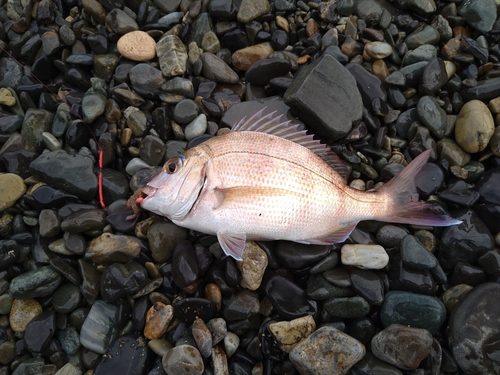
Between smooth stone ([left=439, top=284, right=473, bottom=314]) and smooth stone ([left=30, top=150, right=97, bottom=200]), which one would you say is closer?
smooth stone ([left=439, top=284, right=473, bottom=314])

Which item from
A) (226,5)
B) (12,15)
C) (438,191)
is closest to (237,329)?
(438,191)

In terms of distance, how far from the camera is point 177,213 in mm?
3234

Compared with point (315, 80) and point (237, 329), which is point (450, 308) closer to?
point (237, 329)

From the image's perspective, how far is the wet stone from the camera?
335 centimetres

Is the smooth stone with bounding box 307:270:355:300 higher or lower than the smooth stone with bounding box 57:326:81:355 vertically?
higher

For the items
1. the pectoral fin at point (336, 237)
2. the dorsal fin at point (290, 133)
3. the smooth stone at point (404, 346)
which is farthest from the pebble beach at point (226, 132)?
the dorsal fin at point (290, 133)

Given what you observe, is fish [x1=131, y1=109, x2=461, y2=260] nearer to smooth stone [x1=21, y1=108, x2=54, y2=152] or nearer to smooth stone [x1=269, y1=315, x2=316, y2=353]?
smooth stone [x1=269, y1=315, x2=316, y2=353]

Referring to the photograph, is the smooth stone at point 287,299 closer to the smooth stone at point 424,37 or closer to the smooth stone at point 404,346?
the smooth stone at point 404,346

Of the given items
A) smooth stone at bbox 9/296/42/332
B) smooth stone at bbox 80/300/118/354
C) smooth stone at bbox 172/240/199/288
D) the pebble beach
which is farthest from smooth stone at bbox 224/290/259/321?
smooth stone at bbox 9/296/42/332

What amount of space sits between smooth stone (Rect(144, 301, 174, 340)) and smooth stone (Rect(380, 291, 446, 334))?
203 cm

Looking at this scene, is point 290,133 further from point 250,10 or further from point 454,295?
point 454,295

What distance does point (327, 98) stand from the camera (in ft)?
12.1

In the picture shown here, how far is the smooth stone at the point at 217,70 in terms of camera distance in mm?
4047

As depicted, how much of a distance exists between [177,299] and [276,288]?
977 millimetres
